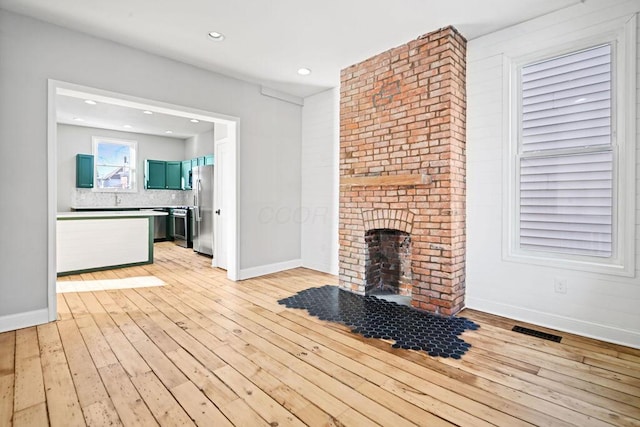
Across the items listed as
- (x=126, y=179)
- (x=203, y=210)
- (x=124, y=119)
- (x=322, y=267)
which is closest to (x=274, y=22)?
(x=322, y=267)

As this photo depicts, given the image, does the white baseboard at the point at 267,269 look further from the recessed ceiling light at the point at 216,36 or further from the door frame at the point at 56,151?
the recessed ceiling light at the point at 216,36

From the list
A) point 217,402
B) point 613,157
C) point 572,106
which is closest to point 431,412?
point 217,402

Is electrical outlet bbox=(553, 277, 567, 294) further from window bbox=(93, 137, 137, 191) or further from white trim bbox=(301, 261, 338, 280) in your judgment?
window bbox=(93, 137, 137, 191)

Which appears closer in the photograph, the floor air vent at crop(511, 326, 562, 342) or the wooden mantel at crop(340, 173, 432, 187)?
the floor air vent at crop(511, 326, 562, 342)

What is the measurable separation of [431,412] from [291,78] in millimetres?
4170

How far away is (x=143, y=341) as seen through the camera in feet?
8.41

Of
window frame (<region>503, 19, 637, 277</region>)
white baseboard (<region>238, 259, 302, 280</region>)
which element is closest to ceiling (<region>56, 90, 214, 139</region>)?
white baseboard (<region>238, 259, 302, 280</region>)

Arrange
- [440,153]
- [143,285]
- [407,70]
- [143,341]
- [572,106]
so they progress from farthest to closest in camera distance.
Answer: [143,285] → [407,70] → [440,153] → [572,106] → [143,341]

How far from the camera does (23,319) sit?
2.84 meters

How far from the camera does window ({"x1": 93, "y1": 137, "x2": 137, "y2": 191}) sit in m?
7.59

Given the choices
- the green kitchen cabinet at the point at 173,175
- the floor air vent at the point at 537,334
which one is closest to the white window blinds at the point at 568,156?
the floor air vent at the point at 537,334

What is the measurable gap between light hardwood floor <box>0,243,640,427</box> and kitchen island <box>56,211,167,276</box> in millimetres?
1872

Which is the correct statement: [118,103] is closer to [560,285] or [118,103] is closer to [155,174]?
[560,285]

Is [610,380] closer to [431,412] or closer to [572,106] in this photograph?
[431,412]
